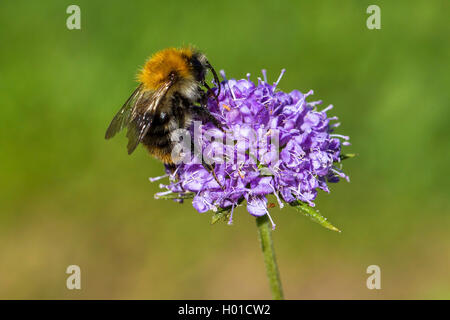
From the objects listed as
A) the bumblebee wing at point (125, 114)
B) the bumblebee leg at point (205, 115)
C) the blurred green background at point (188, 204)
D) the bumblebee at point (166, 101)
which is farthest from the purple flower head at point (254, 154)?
the blurred green background at point (188, 204)

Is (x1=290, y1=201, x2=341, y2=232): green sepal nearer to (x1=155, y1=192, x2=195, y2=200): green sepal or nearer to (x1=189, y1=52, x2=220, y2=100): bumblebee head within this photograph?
(x1=155, y1=192, x2=195, y2=200): green sepal

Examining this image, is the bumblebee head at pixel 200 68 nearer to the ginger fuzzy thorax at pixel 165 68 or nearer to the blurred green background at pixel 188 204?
the ginger fuzzy thorax at pixel 165 68

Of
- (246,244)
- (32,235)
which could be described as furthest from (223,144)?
(32,235)

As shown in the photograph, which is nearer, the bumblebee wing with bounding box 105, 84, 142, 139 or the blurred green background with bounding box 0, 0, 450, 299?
the bumblebee wing with bounding box 105, 84, 142, 139

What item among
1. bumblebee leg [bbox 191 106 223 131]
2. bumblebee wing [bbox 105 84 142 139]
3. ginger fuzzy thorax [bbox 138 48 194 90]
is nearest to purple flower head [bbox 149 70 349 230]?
bumblebee leg [bbox 191 106 223 131]

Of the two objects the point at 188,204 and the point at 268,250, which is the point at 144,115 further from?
the point at 188,204

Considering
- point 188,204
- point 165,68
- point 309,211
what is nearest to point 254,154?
point 309,211
